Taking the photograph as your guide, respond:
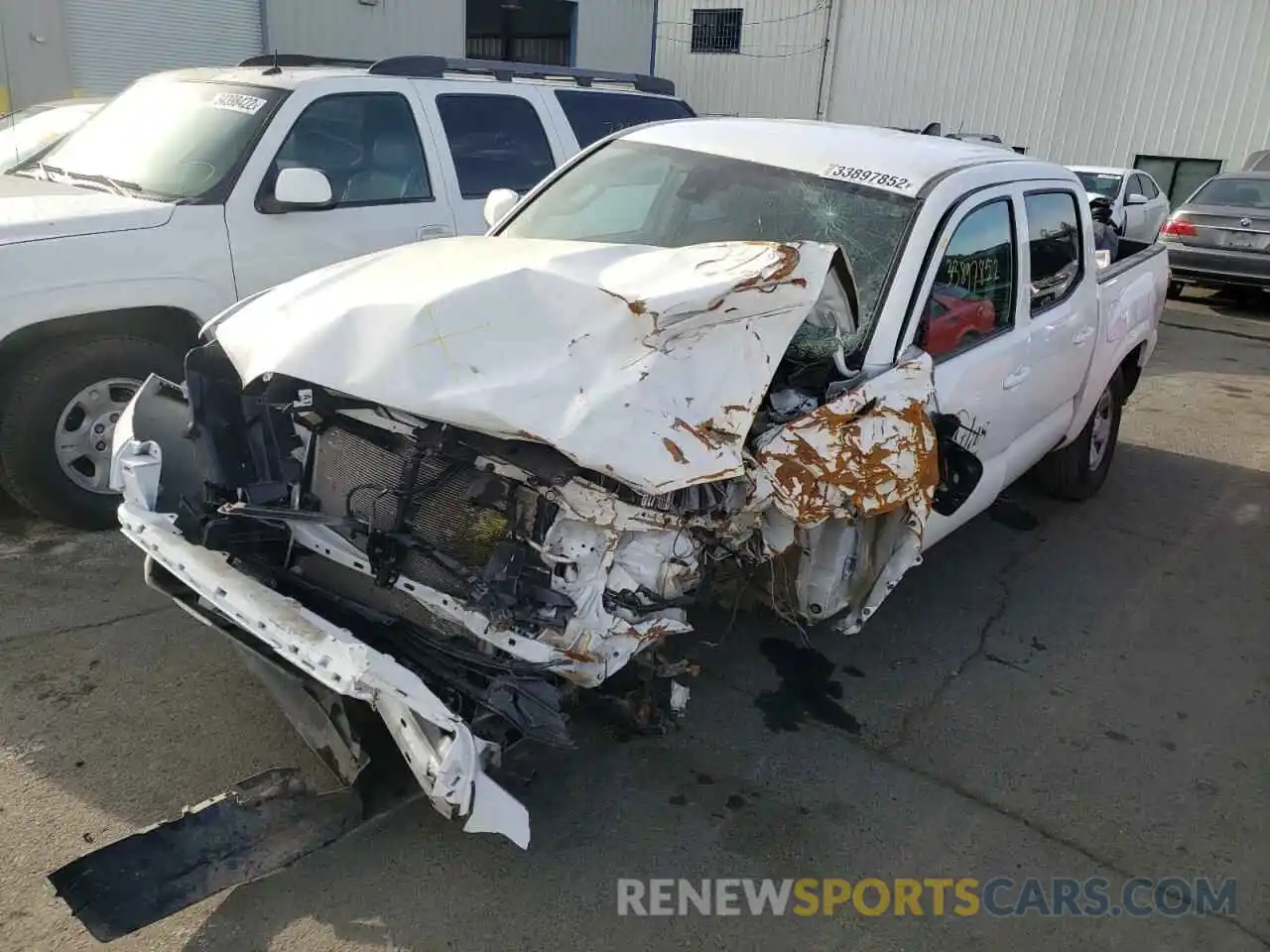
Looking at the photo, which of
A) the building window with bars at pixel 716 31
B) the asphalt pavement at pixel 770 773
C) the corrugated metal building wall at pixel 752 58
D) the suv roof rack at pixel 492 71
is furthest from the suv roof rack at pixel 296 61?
the building window with bars at pixel 716 31

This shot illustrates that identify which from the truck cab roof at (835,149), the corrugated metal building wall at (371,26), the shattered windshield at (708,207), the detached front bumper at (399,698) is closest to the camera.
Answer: the detached front bumper at (399,698)

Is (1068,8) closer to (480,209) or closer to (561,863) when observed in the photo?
(480,209)

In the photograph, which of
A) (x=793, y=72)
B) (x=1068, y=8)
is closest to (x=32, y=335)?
(x=1068, y=8)

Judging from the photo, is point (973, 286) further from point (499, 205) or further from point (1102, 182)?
point (1102, 182)

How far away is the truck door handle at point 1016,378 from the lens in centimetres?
400

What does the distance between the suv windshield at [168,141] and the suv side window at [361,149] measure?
194 millimetres

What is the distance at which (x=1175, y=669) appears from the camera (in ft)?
13.4

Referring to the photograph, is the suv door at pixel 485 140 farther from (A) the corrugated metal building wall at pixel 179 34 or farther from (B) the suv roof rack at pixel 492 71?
(A) the corrugated metal building wall at pixel 179 34

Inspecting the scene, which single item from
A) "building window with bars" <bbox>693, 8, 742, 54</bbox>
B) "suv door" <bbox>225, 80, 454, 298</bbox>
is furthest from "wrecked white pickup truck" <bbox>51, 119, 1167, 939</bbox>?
"building window with bars" <bbox>693, 8, 742, 54</bbox>

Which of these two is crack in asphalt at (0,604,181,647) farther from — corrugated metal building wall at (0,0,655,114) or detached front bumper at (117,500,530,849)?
corrugated metal building wall at (0,0,655,114)

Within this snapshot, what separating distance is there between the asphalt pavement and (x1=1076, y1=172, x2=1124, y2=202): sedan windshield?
1007 centimetres

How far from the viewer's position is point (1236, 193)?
12508mm

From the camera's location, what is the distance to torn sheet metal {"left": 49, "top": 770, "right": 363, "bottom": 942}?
2.30 meters

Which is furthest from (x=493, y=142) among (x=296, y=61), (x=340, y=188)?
(x=296, y=61)
